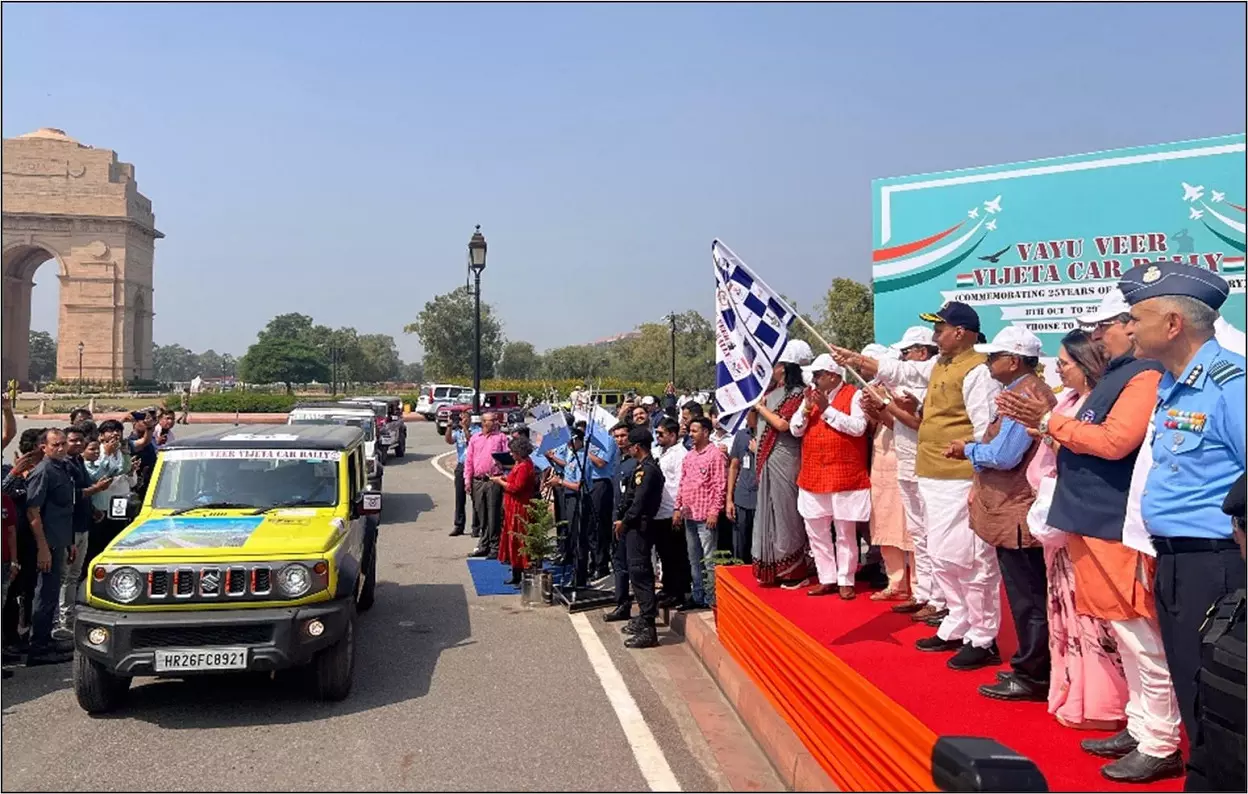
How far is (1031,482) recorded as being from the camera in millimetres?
4281

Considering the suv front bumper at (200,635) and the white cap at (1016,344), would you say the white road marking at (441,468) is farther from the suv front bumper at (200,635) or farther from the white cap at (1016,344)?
the white cap at (1016,344)

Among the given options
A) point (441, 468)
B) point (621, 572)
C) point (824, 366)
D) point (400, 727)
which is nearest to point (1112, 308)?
point (824, 366)

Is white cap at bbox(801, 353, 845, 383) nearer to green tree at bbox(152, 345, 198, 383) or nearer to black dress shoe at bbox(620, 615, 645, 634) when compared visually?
black dress shoe at bbox(620, 615, 645, 634)

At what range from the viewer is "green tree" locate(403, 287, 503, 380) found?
241 feet

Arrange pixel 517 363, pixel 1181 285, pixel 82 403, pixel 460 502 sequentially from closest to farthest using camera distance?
pixel 1181 285 → pixel 460 502 → pixel 82 403 → pixel 517 363

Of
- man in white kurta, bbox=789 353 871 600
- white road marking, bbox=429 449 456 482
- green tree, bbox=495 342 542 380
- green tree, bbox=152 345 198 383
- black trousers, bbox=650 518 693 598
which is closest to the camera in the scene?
man in white kurta, bbox=789 353 871 600

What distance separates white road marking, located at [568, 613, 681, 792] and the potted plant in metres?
1.11

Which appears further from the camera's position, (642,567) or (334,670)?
(642,567)

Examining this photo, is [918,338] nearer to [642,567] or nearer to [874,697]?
[874,697]

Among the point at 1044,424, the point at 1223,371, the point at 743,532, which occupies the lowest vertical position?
the point at 743,532

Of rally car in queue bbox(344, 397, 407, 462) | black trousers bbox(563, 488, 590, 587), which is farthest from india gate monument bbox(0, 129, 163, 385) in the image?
black trousers bbox(563, 488, 590, 587)

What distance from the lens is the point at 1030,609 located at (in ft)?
14.2

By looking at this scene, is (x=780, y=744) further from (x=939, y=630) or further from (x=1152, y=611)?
(x=1152, y=611)

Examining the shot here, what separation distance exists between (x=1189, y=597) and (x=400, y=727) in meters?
4.30
